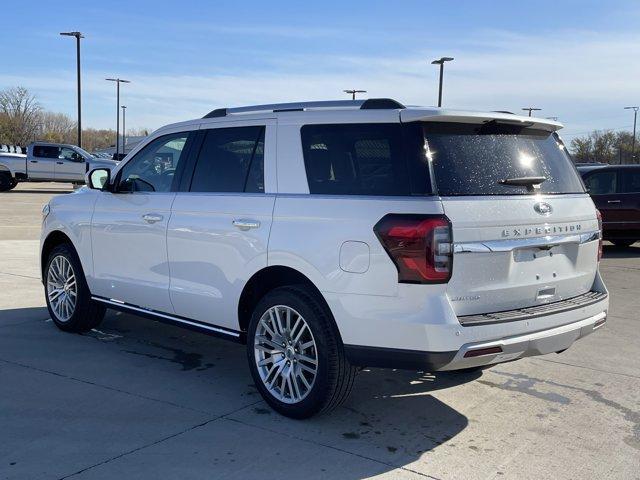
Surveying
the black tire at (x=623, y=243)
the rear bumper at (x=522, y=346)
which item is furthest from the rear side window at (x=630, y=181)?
the rear bumper at (x=522, y=346)

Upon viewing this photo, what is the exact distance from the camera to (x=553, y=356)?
5945 millimetres

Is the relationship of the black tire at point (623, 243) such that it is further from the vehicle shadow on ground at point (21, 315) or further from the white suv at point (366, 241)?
the vehicle shadow on ground at point (21, 315)

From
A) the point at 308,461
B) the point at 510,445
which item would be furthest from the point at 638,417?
the point at 308,461

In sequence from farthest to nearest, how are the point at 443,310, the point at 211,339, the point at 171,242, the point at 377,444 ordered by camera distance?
the point at 211,339, the point at 171,242, the point at 377,444, the point at 443,310

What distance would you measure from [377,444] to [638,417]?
6.10ft

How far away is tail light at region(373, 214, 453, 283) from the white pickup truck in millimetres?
A: 27191

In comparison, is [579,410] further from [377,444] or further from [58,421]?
[58,421]

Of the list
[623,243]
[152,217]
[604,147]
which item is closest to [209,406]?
[152,217]

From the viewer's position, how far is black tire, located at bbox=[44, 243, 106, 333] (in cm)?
623

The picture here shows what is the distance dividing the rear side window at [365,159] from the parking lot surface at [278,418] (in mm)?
1495

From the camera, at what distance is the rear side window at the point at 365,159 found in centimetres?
386

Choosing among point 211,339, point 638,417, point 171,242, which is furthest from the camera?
point 211,339

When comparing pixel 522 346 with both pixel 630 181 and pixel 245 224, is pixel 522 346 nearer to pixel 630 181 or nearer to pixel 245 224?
pixel 245 224

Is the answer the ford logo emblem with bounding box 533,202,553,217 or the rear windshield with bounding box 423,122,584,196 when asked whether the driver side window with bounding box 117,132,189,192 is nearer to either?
the rear windshield with bounding box 423,122,584,196
